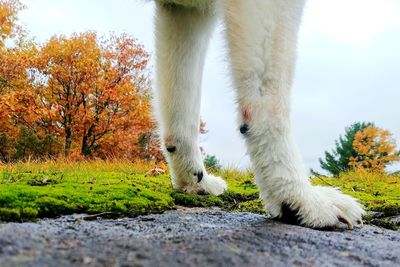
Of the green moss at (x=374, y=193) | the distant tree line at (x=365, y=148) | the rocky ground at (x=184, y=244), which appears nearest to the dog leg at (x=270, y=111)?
the rocky ground at (x=184, y=244)

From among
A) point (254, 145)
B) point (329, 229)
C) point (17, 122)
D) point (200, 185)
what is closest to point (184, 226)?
point (254, 145)

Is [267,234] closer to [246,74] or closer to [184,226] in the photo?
[184,226]

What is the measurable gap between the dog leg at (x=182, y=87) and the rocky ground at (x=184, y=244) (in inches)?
48.3

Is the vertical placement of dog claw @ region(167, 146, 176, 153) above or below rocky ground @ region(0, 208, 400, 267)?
above

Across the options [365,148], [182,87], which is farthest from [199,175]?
[365,148]

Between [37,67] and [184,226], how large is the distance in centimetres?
3005

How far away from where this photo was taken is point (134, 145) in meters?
30.9

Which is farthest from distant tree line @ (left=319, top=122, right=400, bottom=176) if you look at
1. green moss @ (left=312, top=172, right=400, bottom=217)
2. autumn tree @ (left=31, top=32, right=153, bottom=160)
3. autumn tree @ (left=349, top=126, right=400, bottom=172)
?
green moss @ (left=312, top=172, right=400, bottom=217)

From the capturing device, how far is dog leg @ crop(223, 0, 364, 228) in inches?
96.0

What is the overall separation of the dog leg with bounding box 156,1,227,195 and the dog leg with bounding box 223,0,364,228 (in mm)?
1270

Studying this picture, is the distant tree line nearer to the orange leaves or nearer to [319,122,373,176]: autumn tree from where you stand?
[319,122,373,176]: autumn tree

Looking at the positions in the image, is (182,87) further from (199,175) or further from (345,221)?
(345,221)

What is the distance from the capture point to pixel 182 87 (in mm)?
3811

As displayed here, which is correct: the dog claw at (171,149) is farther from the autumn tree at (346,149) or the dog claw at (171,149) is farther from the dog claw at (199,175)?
the autumn tree at (346,149)
